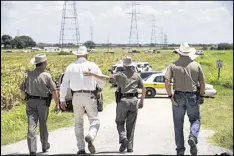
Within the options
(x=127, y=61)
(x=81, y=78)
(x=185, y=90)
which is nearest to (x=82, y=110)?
(x=81, y=78)

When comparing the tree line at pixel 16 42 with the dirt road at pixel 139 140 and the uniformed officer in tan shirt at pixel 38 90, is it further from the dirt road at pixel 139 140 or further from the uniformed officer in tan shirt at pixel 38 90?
the uniformed officer in tan shirt at pixel 38 90

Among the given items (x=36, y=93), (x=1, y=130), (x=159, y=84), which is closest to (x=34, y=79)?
(x=36, y=93)

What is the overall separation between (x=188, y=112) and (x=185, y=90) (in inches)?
15.8

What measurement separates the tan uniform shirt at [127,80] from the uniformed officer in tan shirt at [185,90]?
0.76m

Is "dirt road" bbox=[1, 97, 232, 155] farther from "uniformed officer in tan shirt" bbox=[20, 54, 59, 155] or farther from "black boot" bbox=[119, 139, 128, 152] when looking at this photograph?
"uniformed officer in tan shirt" bbox=[20, 54, 59, 155]

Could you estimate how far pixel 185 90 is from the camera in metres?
7.84

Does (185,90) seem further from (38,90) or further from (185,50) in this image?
(38,90)

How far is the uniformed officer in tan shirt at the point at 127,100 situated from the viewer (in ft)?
27.8

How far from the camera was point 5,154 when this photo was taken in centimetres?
872

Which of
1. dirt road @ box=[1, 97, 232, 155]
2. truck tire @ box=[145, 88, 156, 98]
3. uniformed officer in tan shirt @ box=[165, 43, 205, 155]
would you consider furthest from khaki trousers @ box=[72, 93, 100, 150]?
truck tire @ box=[145, 88, 156, 98]

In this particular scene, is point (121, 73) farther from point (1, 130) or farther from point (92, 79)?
point (1, 130)

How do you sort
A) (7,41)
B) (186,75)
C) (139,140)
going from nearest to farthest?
(186,75), (139,140), (7,41)

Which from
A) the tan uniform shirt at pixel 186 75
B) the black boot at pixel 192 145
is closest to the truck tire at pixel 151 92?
the tan uniform shirt at pixel 186 75

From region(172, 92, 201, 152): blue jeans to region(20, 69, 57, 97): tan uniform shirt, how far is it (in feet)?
7.47
